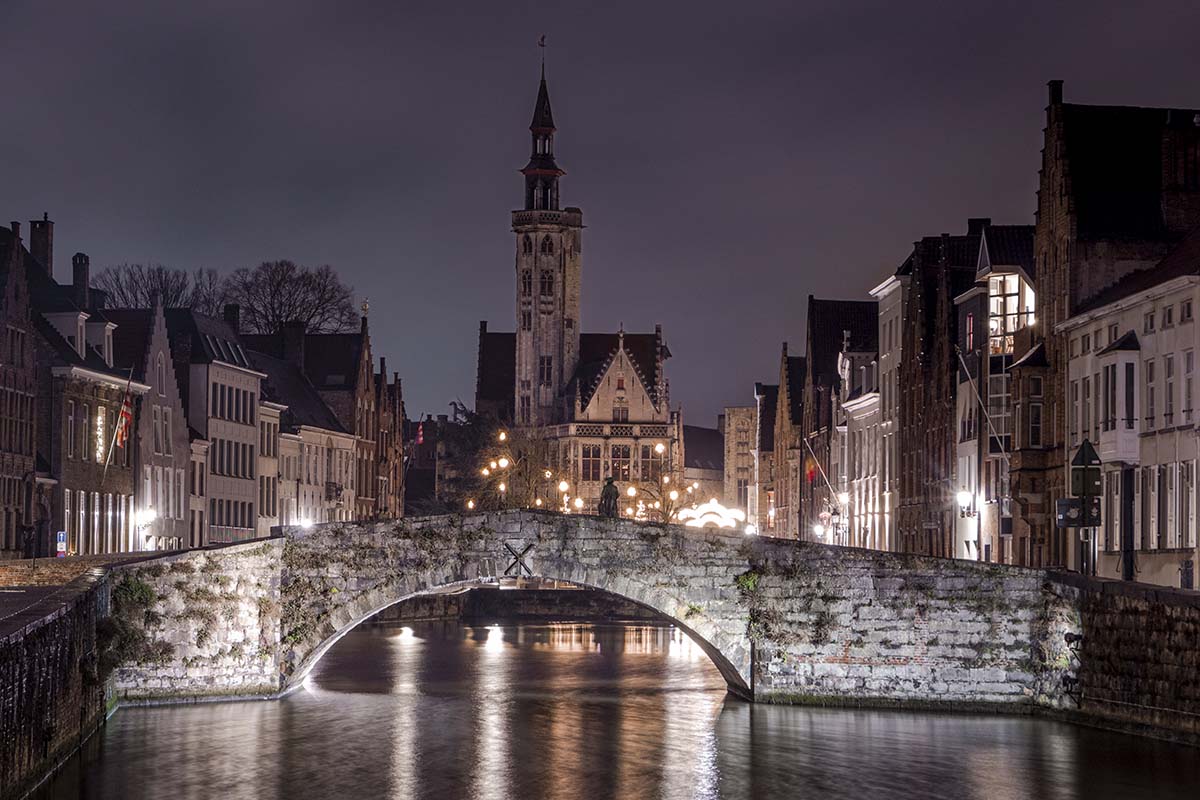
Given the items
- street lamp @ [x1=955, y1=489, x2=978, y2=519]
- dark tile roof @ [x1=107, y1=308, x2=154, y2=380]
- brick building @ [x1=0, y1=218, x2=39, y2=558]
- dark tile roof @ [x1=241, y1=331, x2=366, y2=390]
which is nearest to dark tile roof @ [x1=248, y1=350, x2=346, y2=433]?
dark tile roof @ [x1=241, y1=331, x2=366, y2=390]

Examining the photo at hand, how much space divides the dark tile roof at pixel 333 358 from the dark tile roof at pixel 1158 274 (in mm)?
56239

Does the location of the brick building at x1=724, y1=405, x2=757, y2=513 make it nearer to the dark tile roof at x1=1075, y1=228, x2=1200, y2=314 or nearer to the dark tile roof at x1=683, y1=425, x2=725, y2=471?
the dark tile roof at x1=683, y1=425, x2=725, y2=471

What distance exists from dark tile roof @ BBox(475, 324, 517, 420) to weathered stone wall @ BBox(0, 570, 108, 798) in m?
121

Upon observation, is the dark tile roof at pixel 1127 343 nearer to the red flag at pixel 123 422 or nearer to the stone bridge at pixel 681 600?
the stone bridge at pixel 681 600

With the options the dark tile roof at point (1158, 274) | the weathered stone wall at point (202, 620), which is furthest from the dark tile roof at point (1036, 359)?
the weathered stone wall at point (202, 620)

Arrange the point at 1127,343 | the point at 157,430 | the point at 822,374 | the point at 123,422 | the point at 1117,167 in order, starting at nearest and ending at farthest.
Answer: the point at 1127,343 < the point at 1117,167 < the point at 123,422 < the point at 157,430 < the point at 822,374

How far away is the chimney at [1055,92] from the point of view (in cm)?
5250

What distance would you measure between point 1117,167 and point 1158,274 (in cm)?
624

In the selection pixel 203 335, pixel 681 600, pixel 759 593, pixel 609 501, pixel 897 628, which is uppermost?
pixel 203 335

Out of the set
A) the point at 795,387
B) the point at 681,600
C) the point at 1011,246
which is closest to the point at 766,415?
the point at 795,387

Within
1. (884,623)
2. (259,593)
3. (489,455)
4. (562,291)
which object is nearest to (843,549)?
(884,623)

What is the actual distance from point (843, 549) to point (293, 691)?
1097cm

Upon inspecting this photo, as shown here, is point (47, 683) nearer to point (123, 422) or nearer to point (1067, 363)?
point (1067, 363)

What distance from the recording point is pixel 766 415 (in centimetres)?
11975
